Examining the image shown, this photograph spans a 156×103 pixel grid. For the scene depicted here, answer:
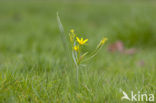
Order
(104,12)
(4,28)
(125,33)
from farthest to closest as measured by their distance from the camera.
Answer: (104,12), (4,28), (125,33)

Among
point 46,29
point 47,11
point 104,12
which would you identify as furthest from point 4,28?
point 104,12

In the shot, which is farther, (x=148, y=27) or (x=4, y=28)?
(x=4, y=28)

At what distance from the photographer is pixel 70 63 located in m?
1.49

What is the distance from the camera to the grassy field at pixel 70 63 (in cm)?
143

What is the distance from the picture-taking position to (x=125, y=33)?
3.82m

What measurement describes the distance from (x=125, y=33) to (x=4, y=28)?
3.75m

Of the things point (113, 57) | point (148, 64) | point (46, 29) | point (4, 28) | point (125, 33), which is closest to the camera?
point (148, 64)

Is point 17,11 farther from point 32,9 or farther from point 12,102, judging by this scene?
point 12,102

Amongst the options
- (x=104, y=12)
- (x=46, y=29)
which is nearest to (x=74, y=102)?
(x=46, y=29)

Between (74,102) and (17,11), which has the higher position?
(17,11)

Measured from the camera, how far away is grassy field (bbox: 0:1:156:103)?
143 centimetres

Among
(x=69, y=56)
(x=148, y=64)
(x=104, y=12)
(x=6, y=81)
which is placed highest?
(x=104, y=12)

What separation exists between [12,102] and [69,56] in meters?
0.49

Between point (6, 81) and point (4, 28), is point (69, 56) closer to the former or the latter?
point (6, 81)
